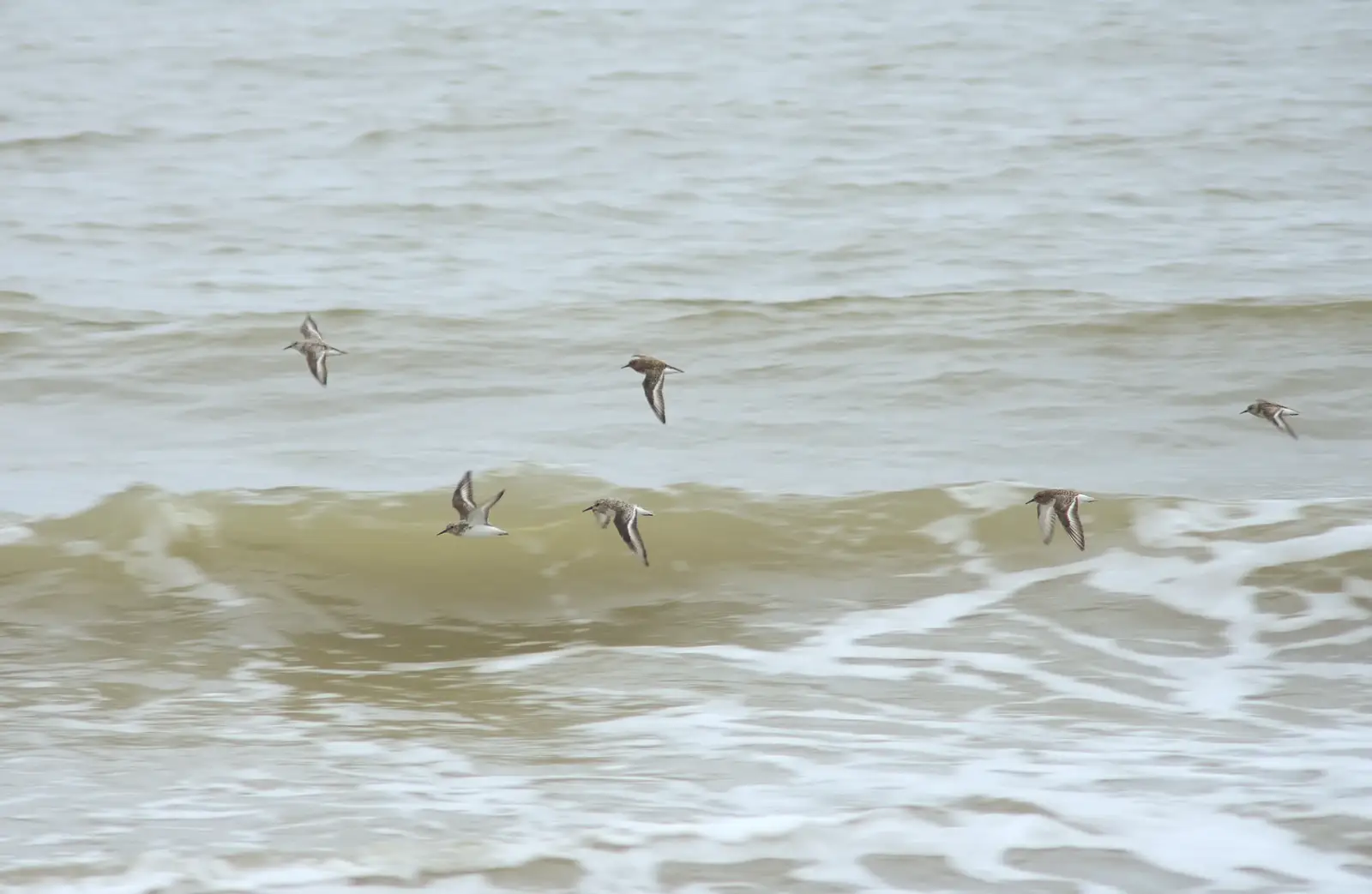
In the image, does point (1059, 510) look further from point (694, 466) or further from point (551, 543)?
point (694, 466)

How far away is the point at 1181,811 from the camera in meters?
4.46

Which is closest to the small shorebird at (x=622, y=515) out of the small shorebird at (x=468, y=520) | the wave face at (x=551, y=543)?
the small shorebird at (x=468, y=520)

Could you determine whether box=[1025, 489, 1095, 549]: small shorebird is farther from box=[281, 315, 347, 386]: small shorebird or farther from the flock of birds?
box=[281, 315, 347, 386]: small shorebird

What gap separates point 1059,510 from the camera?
6.23m

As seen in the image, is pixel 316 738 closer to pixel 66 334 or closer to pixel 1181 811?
pixel 1181 811

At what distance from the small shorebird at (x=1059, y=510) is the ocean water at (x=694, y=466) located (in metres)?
0.27

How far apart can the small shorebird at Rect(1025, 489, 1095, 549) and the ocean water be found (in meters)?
0.27

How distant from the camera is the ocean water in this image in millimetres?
4500

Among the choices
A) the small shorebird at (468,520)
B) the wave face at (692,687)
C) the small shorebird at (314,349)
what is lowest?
the wave face at (692,687)

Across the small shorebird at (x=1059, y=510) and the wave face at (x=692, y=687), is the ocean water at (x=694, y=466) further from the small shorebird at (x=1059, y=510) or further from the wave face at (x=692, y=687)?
the small shorebird at (x=1059, y=510)

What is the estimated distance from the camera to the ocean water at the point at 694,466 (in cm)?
450

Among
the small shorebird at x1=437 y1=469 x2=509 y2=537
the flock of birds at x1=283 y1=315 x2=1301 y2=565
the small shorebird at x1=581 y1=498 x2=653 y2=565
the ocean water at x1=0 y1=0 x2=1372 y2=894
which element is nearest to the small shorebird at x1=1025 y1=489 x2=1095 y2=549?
the flock of birds at x1=283 y1=315 x2=1301 y2=565

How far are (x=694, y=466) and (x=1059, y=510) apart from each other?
244cm

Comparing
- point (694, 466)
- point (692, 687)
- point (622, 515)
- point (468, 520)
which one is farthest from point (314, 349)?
point (692, 687)
